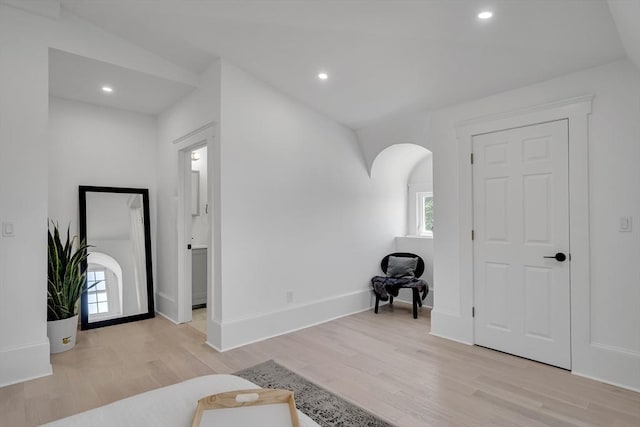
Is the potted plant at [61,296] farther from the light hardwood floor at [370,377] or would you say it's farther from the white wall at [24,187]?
the white wall at [24,187]

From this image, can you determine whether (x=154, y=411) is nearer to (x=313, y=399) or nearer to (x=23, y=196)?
(x=313, y=399)

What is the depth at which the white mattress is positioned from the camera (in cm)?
111

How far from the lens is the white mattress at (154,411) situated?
111 centimetres

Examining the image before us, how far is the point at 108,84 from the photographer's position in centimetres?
373

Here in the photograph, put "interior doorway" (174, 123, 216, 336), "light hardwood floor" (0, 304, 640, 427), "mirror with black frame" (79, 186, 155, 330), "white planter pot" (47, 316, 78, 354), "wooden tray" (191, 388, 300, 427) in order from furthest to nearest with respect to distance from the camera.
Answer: "mirror with black frame" (79, 186, 155, 330), "interior doorway" (174, 123, 216, 336), "white planter pot" (47, 316, 78, 354), "light hardwood floor" (0, 304, 640, 427), "wooden tray" (191, 388, 300, 427)

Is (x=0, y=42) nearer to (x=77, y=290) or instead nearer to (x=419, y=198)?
(x=77, y=290)

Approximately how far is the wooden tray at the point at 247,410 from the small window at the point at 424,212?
450 centimetres

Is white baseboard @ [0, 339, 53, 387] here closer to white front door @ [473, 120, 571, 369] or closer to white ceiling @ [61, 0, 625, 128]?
white ceiling @ [61, 0, 625, 128]

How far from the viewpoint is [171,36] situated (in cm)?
318

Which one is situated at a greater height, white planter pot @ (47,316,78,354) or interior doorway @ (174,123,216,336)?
interior doorway @ (174,123,216,336)

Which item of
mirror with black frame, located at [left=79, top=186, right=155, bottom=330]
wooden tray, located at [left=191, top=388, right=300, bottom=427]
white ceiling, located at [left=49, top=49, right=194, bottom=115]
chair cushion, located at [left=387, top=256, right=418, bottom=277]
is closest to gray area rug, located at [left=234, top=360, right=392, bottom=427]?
wooden tray, located at [left=191, top=388, right=300, bottom=427]

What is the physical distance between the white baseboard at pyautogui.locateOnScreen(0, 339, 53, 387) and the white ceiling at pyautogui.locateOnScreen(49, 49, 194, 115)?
8.12ft

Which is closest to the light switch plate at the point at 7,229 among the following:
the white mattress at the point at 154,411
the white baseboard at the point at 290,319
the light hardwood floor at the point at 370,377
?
the light hardwood floor at the point at 370,377

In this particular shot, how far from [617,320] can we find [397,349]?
176 centimetres
